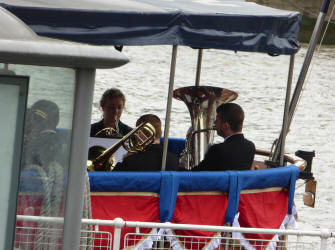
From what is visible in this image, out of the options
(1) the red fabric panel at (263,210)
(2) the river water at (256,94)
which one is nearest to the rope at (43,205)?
(1) the red fabric panel at (263,210)

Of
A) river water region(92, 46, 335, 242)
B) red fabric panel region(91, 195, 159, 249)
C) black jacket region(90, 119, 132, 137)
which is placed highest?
river water region(92, 46, 335, 242)

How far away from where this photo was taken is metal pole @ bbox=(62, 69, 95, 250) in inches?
92.2

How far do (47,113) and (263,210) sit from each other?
10.1ft

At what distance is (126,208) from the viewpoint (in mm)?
4859

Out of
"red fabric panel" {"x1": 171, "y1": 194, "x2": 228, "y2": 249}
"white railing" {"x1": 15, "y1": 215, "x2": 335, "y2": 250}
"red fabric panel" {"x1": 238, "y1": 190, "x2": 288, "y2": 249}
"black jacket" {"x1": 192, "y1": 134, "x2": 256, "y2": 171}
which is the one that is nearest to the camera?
"white railing" {"x1": 15, "y1": 215, "x2": 335, "y2": 250}

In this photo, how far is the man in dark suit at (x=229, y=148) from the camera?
213 inches

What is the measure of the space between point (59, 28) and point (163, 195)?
3.62ft

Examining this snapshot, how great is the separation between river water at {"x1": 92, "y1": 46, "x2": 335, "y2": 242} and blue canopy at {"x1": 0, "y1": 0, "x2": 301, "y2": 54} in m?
6.07

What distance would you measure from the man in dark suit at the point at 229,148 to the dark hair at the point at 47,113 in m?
3.10

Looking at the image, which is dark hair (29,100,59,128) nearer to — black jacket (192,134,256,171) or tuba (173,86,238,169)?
black jacket (192,134,256,171)

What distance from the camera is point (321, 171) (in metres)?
14.5

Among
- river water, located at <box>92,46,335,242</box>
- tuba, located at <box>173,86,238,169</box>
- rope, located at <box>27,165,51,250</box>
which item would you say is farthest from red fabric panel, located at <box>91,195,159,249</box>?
river water, located at <box>92,46,335,242</box>

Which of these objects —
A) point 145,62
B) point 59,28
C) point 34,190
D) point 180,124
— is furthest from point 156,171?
point 145,62

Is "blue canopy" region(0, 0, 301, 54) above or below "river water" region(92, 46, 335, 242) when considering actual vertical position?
below
